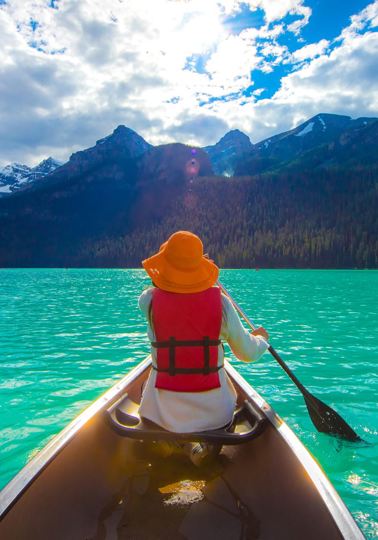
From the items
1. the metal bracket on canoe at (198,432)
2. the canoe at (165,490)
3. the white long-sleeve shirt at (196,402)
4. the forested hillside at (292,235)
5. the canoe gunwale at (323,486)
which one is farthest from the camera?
the forested hillside at (292,235)

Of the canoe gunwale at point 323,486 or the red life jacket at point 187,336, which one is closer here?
the canoe gunwale at point 323,486

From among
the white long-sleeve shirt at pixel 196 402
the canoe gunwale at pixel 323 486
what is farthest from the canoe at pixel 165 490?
A: the white long-sleeve shirt at pixel 196 402

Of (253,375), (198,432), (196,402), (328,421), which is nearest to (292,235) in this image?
(253,375)

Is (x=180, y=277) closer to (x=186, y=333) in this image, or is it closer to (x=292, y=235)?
(x=186, y=333)

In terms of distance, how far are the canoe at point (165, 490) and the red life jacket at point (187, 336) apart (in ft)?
1.67

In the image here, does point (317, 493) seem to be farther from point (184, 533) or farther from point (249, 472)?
point (184, 533)

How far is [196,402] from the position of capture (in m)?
3.79

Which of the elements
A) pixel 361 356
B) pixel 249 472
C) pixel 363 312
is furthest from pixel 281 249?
pixel 249 472

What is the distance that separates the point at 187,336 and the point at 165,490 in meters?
1.54

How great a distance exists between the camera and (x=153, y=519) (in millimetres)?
3521

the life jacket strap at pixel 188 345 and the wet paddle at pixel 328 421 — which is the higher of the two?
the life jacket strap at pixel 188 345

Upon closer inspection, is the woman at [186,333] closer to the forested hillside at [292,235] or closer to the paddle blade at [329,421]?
the paddle blade at [329,421]

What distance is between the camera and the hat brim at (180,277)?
12.1 ft

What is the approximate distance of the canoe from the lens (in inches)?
127
